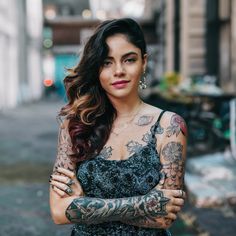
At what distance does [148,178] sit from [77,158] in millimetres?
315

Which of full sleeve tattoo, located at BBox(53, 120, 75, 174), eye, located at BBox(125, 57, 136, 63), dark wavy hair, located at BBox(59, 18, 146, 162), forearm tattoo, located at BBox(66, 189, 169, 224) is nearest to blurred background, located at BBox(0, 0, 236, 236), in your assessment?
dark wavy hair, located at BBox(59, 18, 146, 162)

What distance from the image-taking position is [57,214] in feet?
6.81

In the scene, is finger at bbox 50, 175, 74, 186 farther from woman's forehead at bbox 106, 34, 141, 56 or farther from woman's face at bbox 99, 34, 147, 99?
woman's forehead at bbox 106, 34, 141, 56

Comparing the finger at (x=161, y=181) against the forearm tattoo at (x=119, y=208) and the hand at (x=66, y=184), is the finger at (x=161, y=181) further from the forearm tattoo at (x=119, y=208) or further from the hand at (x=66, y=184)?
the hand at (x=66, y=184)

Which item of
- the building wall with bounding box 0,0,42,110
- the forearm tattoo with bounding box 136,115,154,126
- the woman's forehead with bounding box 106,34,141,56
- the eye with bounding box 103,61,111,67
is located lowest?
the building wall with bounding box 0,0,42,110

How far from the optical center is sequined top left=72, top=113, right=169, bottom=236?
2.03 metres

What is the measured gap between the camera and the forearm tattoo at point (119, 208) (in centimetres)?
200

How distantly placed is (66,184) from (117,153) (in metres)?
0.25

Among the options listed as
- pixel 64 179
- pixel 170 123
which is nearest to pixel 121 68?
pixel 170 123

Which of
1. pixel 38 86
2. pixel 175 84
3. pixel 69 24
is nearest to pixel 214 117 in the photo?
pixel 175 84

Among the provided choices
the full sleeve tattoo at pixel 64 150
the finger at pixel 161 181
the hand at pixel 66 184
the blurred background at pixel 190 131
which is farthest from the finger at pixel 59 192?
the blurred background at pixel 190 131

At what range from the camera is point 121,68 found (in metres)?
2.09

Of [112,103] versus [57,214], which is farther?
[112,103]

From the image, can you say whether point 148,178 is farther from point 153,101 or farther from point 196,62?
point 196,62
